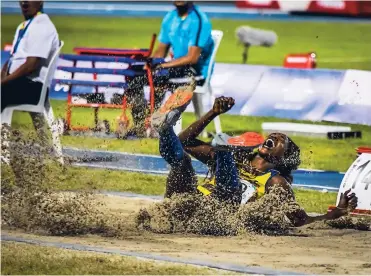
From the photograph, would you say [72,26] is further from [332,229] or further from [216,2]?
[332,229]

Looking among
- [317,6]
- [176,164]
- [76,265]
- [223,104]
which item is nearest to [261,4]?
[317,6]

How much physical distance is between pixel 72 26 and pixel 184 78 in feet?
48.9

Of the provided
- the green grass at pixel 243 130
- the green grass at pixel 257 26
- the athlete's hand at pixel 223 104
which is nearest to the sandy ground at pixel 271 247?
the athlete's hand at pixel 223 104

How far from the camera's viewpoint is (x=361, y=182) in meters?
9.69

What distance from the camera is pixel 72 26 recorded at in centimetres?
2816

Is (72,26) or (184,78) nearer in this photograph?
(184,78)

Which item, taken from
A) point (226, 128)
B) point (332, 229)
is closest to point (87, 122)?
point (226, 128)

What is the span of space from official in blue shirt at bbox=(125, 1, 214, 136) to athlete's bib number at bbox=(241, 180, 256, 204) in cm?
421

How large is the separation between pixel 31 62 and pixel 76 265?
174 inches

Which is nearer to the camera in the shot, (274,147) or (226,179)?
(226,179)

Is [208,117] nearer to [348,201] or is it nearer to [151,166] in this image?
[348,201]

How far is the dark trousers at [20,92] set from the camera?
39.0ft

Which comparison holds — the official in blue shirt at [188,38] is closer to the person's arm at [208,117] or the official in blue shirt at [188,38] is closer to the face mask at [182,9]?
the face mask at [182,9]

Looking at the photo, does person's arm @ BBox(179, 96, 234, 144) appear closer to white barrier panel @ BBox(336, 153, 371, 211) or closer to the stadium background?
the stadium background
